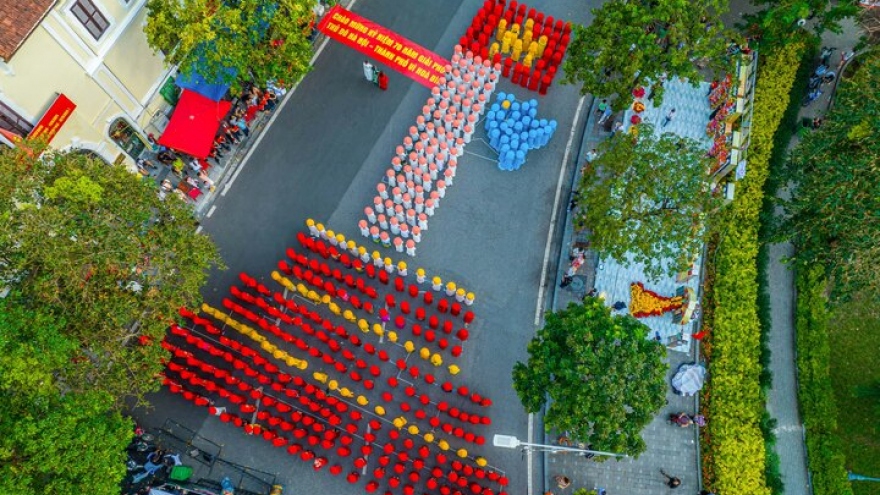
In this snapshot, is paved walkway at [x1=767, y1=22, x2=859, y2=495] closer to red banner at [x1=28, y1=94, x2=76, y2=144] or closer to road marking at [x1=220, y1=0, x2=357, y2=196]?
road marking at [x1=220, y1=0, x2=357, y2=196]

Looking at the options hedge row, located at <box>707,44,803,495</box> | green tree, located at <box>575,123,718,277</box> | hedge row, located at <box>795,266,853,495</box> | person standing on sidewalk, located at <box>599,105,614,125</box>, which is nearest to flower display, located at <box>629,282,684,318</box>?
hedge row, located at <box>707,44,803,495</box>

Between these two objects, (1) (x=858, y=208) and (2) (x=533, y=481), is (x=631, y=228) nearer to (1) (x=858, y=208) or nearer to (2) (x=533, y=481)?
(1) (x=858, y=208)

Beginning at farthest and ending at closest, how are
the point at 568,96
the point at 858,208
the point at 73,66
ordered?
the point at 568,96, the point at 73,66, the point at 858,208

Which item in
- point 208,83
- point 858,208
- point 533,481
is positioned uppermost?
point 858,208

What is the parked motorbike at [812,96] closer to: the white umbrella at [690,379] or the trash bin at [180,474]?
the white umbrella at [690,379]

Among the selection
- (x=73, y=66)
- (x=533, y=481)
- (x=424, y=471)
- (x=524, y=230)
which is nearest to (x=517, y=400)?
(x=533, y=481)

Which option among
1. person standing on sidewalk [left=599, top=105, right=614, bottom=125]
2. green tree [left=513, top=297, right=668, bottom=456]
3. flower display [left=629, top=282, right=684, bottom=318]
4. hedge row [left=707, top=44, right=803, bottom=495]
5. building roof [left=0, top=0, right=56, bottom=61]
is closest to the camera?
green tree [left=513, top=297, right=668, bottom=456]
